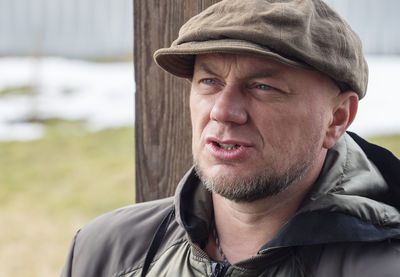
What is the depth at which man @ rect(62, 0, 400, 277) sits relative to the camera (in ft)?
4.76

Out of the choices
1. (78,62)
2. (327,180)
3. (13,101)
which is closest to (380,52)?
(327,180)

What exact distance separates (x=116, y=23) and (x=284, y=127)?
12.5 ft

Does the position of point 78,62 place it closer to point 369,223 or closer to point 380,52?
point 380,52

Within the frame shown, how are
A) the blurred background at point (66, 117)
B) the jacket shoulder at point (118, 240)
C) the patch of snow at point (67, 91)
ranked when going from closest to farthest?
the jacket shoulder at point (118, 240), the blurred background at point (66, 117), the patch of snow at point (67, 91)

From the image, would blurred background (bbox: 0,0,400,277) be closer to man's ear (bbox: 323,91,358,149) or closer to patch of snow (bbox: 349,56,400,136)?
patch of snow (bbox: 349,56,400,136)

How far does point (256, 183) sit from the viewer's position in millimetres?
1526

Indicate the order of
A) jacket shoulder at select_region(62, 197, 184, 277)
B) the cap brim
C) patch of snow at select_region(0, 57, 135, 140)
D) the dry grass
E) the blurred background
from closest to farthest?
the cap brim → jacket shoulder at select_region(62, 197, 184, 277) → the blurred background → the dry grass → patch of snow at select_region(0, 57, 135, 140)

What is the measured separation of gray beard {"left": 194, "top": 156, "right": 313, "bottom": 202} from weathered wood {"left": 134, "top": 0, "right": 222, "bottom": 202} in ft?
0.83

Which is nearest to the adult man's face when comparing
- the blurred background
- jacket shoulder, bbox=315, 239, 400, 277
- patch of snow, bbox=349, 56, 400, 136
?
jacket shoulder, bbox=315, 239, 400, 277

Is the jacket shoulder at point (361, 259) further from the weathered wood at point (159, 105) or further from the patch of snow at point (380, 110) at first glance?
the patch of snow at point (380, 110)

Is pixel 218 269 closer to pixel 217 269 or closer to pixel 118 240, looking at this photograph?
pixel 217 269

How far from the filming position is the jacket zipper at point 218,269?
A: 1.57 metres

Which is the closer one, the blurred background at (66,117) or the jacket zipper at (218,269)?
the jacket zipper at (218,269)

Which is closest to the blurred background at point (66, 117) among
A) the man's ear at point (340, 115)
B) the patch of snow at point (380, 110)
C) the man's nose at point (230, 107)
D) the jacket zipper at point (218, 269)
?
the patch of snow at point (380, 110)
